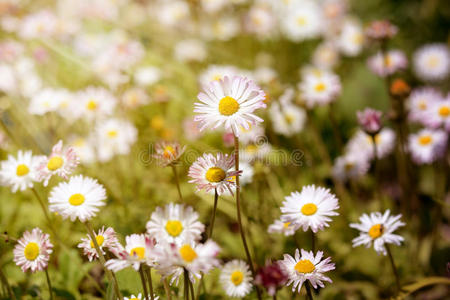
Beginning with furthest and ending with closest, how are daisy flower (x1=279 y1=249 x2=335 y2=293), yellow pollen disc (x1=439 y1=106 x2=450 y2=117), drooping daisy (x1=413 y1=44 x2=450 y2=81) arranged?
drooping daisy (x1=413 y1=44 x2=450 y2=81)
yellow pollen disc (x1=439 y1=106 x2=450 y2=117)
daisy flower (x1=279 y1=249 x2=335 y2=293)

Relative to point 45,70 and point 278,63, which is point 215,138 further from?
point 45,70

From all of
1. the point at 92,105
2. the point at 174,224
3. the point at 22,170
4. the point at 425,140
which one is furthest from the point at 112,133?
the point at 425,140

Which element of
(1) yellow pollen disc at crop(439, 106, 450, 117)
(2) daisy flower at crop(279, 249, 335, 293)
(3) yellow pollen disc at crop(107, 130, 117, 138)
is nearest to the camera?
(2) daisy flower at crop(279, 249, 335, 293)

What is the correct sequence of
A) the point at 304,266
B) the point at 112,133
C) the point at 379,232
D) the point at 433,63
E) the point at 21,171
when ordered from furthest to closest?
the point at 433,63 < the point at 112,133 < the point at 21,171 < the point at 379,232 < the point at 304,266

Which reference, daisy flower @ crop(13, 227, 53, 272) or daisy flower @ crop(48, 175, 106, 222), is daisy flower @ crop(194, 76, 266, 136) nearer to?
daisy flower @ crop(48, 175, 106, 222)

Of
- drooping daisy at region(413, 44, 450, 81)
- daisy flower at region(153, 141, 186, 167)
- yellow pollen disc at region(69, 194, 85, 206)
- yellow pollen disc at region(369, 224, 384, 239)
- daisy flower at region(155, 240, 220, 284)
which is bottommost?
daisy flower at region(155, 240, 220, 284)

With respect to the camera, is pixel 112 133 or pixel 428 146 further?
pixel 112 133

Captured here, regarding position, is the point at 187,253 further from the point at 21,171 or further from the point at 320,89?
the point at 320,89

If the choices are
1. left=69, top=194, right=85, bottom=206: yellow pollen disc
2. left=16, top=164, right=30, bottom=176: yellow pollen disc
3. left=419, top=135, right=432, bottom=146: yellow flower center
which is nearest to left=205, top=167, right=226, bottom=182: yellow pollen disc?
left=69, top=194, right=85, bottom=206: yellow pollen disc

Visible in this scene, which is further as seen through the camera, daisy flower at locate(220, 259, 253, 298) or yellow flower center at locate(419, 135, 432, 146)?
yellow flower center at locate(419, 135, 432, 146)
